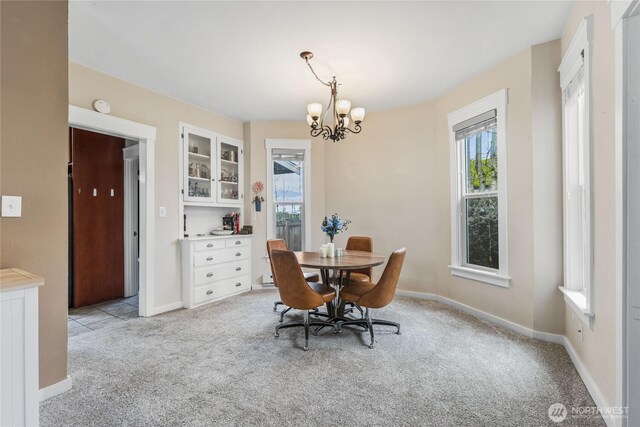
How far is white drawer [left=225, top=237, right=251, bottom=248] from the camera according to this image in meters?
4.37

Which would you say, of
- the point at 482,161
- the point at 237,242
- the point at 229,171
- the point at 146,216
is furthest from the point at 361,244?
the point at 146,216

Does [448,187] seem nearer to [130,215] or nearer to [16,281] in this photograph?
[16,281]

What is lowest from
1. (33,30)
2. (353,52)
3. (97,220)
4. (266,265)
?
(266,265)

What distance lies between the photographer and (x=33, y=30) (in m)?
1.92

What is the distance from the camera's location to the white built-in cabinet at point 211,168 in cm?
407

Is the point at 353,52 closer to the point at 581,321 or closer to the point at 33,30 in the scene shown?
the point at 33,30

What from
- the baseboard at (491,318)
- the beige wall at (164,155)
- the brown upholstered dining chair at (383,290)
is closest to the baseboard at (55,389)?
the beige wall at (164,155)

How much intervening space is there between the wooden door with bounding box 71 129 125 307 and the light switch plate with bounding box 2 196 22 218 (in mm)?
2420

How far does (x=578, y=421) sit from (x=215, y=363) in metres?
2.33

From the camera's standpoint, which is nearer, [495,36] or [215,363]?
[215,363]

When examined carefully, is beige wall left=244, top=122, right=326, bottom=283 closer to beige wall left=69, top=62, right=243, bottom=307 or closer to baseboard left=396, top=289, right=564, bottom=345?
beige wall left=69, top=62, right=243, bottom=307

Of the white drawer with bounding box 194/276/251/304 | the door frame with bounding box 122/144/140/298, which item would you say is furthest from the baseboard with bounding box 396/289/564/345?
the door frame with bounding box 122/144/140/298

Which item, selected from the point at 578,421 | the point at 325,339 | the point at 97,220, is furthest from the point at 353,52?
the point at 97,220

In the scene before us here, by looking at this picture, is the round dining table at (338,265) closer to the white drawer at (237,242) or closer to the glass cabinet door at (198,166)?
the white drawer at (237,242)
